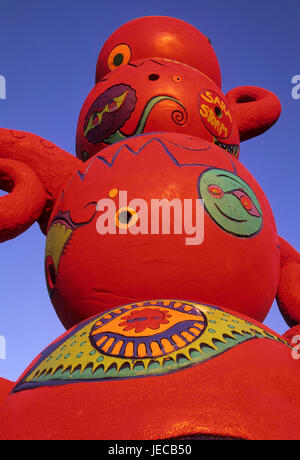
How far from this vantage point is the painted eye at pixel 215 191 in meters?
2.53

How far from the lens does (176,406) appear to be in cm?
153

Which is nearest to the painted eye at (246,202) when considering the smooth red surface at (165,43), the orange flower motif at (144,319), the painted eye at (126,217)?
the painted eye at (126,217)

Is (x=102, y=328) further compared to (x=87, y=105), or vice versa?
(x=87, y=105)

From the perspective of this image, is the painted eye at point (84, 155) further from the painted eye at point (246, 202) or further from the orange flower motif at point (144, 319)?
the orange flower motif at point (144, 319)

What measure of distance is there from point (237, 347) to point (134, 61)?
8.10 feet

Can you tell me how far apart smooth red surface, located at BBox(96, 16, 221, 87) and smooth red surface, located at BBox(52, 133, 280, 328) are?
1.18m

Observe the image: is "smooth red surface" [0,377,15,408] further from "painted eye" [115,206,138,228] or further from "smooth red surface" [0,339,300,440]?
"painted eye" [115,206,138,228]

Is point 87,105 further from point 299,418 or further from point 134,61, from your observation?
point 299,418

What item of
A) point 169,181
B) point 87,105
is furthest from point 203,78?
point 169,181

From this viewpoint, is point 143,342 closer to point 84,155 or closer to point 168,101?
point 168,101

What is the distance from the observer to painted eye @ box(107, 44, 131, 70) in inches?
146

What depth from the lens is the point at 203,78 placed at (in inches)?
135

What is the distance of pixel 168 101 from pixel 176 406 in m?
2.17
